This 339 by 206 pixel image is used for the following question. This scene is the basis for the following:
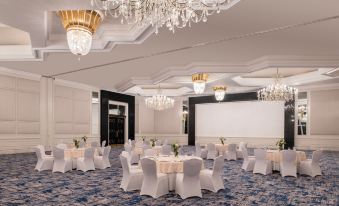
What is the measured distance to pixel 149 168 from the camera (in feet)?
17.8

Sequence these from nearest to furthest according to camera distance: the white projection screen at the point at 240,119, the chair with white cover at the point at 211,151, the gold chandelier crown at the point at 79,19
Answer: the gold chandelier crown at the point at 79,19
the chair with white cover at the point at 211,151
the white projection screen at the point at 240,119

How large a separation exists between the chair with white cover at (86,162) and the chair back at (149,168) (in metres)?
3.12

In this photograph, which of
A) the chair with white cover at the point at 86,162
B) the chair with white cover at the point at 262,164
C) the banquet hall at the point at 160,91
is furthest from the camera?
the chair with white cover at the point at 86,162

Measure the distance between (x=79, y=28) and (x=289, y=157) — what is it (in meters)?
5.87

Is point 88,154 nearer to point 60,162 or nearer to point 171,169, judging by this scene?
point 60,162

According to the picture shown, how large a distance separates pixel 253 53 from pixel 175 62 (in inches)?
99.6

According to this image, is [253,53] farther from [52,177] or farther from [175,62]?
[52,177]

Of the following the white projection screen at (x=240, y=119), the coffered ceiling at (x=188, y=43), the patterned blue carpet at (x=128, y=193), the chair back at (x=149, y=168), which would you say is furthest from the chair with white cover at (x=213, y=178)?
the white projection screen at (x=240, y=119)

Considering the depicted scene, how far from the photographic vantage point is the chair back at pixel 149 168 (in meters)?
5.36

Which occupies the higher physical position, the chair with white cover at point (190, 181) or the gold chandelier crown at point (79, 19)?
the gold chandelier crown at point (79, 19)

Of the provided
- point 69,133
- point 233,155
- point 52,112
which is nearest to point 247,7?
point 233,155

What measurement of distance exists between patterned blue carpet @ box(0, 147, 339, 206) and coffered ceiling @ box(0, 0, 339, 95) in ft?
10.3

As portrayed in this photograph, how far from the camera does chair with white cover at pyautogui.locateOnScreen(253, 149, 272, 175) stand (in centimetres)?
797

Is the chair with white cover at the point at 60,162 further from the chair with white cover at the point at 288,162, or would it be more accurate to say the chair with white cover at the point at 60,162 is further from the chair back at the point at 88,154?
the chair with white cover at the point at 288,162
